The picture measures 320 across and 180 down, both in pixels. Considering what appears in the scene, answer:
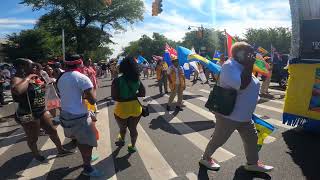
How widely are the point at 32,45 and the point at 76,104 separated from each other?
150 feet

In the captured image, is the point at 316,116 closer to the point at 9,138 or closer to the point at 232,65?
the point at 232,65

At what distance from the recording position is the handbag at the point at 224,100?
4.61 m

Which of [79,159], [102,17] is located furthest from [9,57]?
[79,159]

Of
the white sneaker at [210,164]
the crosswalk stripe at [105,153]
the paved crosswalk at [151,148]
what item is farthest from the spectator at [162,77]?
the white sneaker at [210,164]

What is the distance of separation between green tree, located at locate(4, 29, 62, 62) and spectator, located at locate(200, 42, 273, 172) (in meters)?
Result: 44.0

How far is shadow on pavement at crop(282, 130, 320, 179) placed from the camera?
5.09 meters

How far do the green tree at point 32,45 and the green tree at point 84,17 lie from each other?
12.3ft

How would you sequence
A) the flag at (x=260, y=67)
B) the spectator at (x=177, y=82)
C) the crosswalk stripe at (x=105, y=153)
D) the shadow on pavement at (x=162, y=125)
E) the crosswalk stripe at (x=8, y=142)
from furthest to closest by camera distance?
the flag at (x=260, y=67) → the spectator at (x=177, y=82) → the shadow on pavement at (x=162, y=125) → the crosswalk stripe at (x=8, y=142) → the crosswalk stripe at (x=105, y=153)

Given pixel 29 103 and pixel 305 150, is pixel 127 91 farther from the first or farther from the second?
pixel 305 150

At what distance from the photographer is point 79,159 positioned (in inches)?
238

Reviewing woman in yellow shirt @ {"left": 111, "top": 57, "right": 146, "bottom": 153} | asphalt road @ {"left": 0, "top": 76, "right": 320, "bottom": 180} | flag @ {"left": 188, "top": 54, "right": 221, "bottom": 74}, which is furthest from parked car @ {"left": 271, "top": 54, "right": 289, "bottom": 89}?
woman in yellow shirt @ {"left": 111, "top": 57, "right": 146, "bottom": 153}

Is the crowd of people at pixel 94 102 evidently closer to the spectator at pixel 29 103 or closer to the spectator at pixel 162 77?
the spectator at pixel 29 103

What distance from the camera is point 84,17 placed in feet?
137

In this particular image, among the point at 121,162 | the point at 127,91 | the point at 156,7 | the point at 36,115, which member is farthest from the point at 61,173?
the point at 156,7
